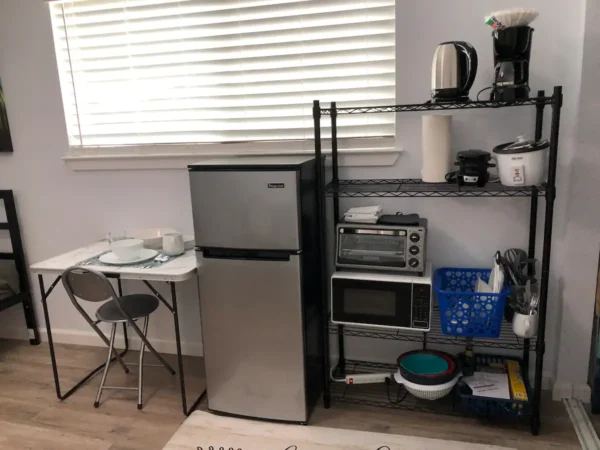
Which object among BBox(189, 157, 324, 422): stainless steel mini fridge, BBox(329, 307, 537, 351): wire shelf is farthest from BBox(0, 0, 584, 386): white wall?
BBox(189, 157, 324, 422): stainless steel mini fridge

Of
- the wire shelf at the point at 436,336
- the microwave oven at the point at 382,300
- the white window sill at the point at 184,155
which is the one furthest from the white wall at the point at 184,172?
the microwave oven at the point at 382,300

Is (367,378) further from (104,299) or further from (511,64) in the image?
(511,64)

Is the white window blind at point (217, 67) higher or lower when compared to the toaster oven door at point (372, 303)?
higher

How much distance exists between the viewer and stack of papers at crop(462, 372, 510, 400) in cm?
226

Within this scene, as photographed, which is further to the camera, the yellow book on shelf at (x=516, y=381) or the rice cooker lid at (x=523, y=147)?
the yellow book on shelf at (x=516, y=381)

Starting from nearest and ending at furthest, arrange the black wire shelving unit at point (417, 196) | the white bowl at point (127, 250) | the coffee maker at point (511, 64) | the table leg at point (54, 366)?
1. the coffee maker at point (511, 64)
2. the black wire shelving unit at point (417, 196)
3. the white bowl at point (127, 250)
4. the table leg at point (54, 366)

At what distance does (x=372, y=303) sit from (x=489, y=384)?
686 mm

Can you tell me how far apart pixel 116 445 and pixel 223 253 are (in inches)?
40.7

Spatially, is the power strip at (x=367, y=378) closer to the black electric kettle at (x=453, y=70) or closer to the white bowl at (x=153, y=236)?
the white bowl at (x=153, y=236)

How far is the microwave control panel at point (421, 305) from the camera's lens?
7.18ft

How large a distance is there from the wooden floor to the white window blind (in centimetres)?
142

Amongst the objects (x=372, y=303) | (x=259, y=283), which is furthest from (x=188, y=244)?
(x=372, y=303)

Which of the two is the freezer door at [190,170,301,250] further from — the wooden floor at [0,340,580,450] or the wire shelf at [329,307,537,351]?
the wooden floor at [0,340,580,450]

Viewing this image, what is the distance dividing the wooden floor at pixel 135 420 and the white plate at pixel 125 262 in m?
0.78
